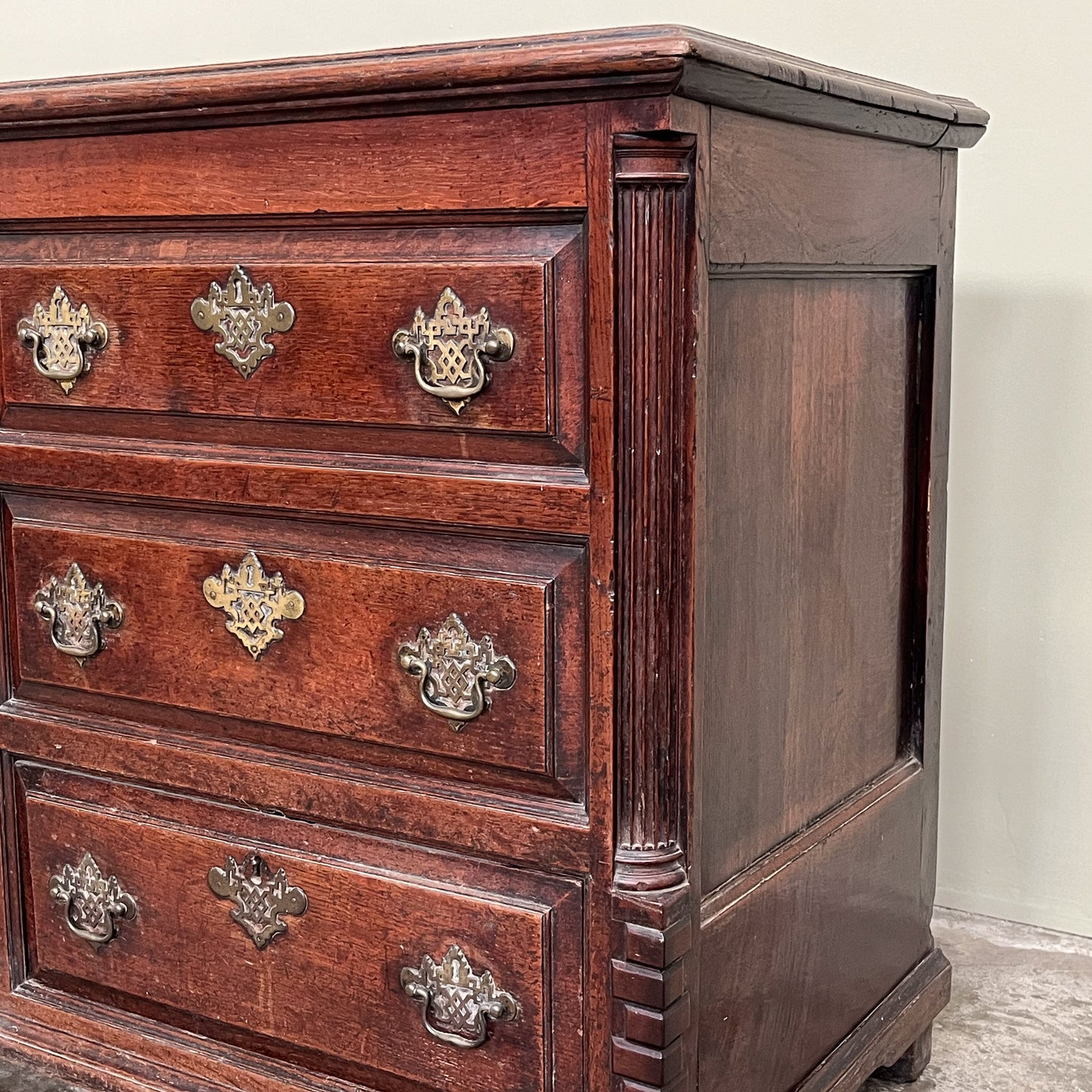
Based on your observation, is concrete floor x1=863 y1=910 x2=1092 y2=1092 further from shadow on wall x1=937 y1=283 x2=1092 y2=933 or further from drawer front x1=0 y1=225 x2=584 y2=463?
drawer front x1=0 y1=225 x2=584 y2=463

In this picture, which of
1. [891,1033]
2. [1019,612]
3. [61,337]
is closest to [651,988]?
[891,1033]

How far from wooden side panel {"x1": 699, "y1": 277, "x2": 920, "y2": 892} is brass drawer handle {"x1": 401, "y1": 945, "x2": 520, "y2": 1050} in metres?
0.21

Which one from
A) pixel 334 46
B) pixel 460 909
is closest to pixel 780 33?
pixel 334 46

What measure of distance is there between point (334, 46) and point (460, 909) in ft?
5.12

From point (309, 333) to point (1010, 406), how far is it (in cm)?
114

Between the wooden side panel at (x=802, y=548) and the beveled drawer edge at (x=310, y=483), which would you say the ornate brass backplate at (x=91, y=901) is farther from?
the wooden side panel at (x=802, y=548)

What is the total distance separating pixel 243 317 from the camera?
4.35 ft

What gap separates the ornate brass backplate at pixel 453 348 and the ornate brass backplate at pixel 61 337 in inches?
14.0

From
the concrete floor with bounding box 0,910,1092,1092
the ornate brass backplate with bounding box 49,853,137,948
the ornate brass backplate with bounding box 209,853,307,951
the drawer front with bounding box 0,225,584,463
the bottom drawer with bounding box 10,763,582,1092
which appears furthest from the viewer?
the concrete floor with bounding box 0,910,1092,1092

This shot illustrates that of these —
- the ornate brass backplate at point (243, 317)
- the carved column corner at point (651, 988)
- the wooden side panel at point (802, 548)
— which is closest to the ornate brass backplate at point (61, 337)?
the ornate brass backplate at point (243, 317)

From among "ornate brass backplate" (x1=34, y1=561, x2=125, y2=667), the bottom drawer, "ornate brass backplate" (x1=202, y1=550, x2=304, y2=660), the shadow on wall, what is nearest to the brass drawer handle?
the bottom drawer

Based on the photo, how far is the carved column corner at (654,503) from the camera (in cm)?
113

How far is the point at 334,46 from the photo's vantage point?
2.39 metres

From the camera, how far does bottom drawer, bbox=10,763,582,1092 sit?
1300 mm
